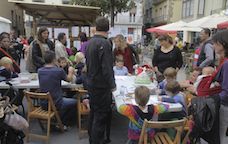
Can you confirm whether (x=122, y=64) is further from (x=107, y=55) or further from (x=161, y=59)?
(x=107, y=55)

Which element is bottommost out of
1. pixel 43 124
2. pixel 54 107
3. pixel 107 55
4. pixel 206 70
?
pixel 43 124

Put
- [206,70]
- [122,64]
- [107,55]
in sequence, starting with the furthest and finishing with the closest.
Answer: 1. [122,64]
2. [206,70]
3. [107,55]

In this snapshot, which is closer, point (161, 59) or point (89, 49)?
point (89, 49)

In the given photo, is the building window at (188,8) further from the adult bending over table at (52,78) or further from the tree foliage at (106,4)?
the adult bending over table at (52,78)

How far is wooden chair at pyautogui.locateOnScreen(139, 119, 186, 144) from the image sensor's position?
2.71m

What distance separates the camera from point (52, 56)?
13.7ft

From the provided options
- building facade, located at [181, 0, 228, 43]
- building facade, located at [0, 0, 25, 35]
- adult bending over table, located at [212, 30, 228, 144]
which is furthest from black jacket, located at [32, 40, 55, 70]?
building facade, located at [0, 0, 25, 35]

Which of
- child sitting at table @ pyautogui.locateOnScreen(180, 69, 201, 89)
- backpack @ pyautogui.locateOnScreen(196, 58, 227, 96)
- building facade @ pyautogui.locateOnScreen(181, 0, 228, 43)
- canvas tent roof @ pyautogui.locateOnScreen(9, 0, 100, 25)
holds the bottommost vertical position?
child sitting at table @ pyautogui.locateOnScreen(180, 69, 201, 89)

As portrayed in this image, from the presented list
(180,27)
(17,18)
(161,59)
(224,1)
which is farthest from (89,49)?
(17,18)

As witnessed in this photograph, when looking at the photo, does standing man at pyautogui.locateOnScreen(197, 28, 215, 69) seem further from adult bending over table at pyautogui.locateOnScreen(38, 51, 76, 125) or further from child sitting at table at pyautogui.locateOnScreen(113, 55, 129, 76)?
adult bending over table at pyautogui.locateOnScreen(38, 51, 76, 125)

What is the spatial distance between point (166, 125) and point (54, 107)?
6.50 feet

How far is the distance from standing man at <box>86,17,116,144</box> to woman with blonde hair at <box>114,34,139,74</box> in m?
1.98

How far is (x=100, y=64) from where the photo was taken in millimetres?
3363

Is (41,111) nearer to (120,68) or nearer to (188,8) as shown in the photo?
(120,68)
